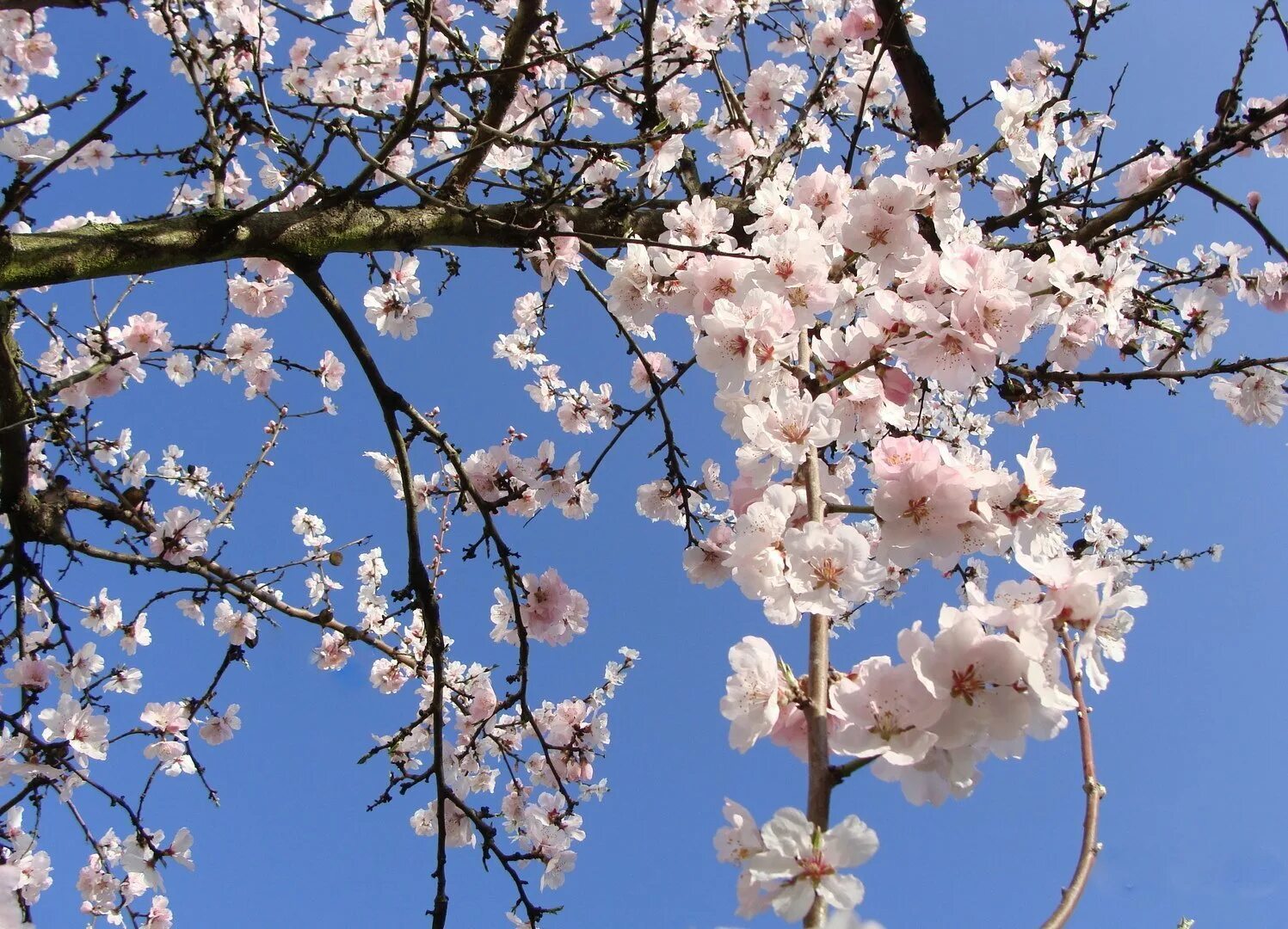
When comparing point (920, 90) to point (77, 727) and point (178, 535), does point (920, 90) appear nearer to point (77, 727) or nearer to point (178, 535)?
point (178, 535)

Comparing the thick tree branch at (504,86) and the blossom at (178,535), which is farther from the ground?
the thick tree branch at (504,86)

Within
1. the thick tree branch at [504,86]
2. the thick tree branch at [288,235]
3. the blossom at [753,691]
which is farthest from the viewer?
the thick tree branch at [504,86]

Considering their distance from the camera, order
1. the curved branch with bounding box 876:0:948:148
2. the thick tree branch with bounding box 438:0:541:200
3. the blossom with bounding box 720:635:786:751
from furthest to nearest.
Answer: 1. the curved branch with bounding box 876:0:948:148
2. the thick tree branch with bounding box 438:0:541:200
3. the blossom with bounding box 720:635:786:751

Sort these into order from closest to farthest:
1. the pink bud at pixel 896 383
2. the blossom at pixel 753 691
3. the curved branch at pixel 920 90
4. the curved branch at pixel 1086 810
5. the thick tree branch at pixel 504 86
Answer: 1. the curved branch at pixel 1086 810
2. the blossom at pixel 753 691
3. the pink bud at pixel 896 383
4. the thick tree branch at pixel 504 86
5. the curved branch at pixel 920 90

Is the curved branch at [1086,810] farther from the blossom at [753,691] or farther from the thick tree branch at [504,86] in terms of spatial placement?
the thick tree branch at [504,86]

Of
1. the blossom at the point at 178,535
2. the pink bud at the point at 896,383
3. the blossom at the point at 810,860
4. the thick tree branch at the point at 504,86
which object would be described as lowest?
the blossom at the point at 810,860

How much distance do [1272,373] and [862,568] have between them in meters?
2.92

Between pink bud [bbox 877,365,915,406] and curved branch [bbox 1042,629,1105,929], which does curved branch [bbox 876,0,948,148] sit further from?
curved branch [bbox 1042,629,1105,929]

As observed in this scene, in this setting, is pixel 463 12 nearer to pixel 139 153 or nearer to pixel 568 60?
pixel 139 153

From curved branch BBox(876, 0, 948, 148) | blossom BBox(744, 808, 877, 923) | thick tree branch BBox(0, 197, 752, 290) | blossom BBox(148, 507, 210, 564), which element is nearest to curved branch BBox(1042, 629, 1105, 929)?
blossom BBox(744, 808, 877, 923)

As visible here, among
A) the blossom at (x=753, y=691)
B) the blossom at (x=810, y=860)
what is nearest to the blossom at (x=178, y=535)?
the blossom at (x=753, y=691)

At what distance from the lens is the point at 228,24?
4.59 meters

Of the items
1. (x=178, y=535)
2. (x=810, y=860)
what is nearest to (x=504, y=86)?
(x=178, y=535)

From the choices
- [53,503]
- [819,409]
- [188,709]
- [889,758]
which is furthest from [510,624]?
[889,758]
